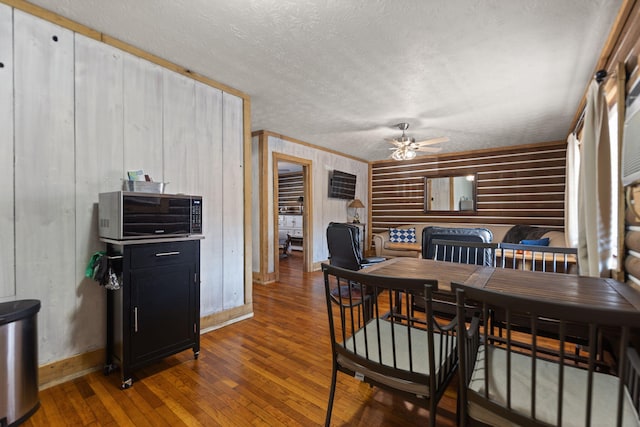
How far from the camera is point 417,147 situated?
4375 mm

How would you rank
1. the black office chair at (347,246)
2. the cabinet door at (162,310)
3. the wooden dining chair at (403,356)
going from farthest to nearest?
the black office chair at (347,246) < the cabinet door at (162,310) < the wooden dining chair at (403,356)

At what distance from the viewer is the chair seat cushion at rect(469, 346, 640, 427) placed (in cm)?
95

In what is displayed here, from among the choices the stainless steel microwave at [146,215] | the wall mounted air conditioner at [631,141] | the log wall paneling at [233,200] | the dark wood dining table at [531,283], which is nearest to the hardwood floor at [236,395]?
the log wall paneling at [233,200]

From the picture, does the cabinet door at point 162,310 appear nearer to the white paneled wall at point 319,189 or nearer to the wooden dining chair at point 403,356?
the wooden dining chair at point 403,356

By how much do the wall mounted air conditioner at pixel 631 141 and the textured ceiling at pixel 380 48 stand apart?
555mm

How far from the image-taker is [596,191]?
83.0 inches

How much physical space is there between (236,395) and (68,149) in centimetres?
208

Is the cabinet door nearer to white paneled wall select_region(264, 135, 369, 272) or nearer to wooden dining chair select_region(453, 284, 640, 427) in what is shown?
wooden dining chair select_region(453, 284, 640, 427)

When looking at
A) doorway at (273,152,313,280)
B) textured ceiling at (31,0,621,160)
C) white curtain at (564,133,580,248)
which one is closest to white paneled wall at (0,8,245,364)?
textured ceiling at (31,0,621,160)

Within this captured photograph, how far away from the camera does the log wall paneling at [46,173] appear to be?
1871 millimetres

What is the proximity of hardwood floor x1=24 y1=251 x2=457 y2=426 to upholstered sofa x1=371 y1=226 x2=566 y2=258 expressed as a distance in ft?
12.6

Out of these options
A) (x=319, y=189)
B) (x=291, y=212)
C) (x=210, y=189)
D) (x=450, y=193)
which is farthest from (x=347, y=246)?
(x=291, y=212)

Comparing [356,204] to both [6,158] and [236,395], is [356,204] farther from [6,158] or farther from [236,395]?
[6,158]

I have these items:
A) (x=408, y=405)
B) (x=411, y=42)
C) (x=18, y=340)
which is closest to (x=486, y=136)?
(x=411, y=42)
